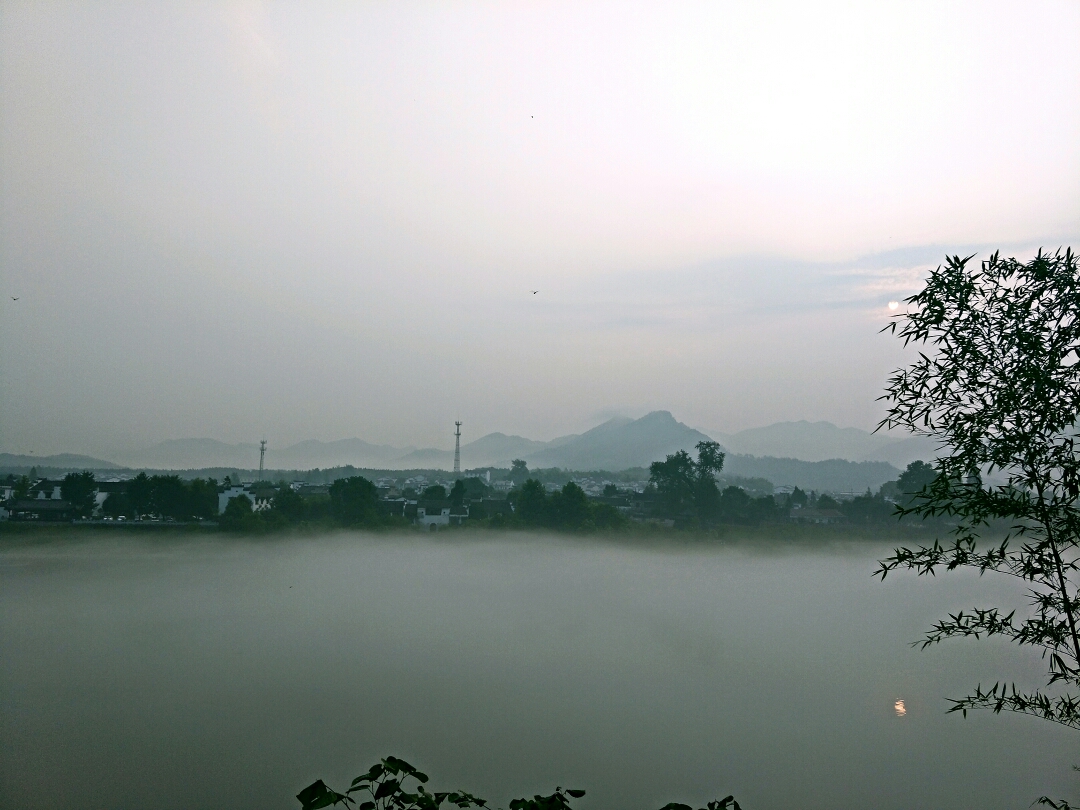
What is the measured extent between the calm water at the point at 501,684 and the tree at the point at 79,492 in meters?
1.10

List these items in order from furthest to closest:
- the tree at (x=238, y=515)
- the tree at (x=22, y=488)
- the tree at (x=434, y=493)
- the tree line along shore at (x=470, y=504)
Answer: the tree at (x=434, y=493), the tree at (x=238, y=515), the tree line along shore at (x=470, y=504), the tree at (x=22, y=488)

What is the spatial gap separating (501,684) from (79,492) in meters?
12.4

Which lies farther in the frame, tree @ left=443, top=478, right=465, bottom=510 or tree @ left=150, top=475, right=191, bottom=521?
tree @ left=443, top=478, right=465, bottom=510

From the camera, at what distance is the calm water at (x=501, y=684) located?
23.6 ft

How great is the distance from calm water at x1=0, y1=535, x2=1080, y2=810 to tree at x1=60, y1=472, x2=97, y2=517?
1096 millimetres

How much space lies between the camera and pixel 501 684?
31.6ft

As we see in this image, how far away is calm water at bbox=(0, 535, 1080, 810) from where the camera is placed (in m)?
7.19

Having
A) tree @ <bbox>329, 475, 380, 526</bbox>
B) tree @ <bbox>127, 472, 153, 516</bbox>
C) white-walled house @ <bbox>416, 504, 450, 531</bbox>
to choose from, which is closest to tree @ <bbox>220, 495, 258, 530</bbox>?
tree @ <bbox>127, 472, 153, 516</bbox>

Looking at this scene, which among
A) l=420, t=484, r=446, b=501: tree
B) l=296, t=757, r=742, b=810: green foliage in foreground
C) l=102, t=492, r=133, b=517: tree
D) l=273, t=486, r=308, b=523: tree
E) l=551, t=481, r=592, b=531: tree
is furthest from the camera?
l=420, t=484, r=446, b=501: tree

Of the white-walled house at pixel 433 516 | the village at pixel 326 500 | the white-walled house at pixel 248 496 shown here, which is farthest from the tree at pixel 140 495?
the white-walled house at pixel 433 516

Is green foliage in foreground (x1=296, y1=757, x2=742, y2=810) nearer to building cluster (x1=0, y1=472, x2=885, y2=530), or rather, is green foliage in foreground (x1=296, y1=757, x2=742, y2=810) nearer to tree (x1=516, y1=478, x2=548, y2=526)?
building cluster (x1=0, y1=472, x2=885, y2=530)

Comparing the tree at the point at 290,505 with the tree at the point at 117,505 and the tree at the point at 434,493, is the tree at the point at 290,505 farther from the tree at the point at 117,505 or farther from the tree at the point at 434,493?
the tree at the point at 117,505

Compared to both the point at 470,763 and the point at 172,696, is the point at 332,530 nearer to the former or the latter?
the point at 172,696

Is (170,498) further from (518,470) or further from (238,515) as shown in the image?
(518,470)
